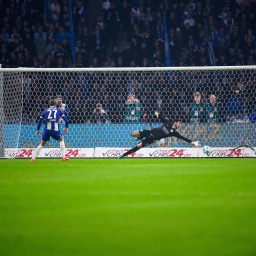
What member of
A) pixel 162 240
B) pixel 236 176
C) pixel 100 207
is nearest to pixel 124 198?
pixel 100 207

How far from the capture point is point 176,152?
18734 mm

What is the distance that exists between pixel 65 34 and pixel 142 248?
20616 millimetres

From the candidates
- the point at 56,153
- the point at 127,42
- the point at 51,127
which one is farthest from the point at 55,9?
the point at 51,127

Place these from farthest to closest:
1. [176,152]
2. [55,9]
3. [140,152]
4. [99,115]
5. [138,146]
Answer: [55,9]
[99,115]
[140,152]
[176,152]
[138,146]

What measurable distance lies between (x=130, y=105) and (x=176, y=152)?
2196 millimetres

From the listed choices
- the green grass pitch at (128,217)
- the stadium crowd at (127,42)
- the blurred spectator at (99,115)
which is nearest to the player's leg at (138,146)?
the blurred spectator at (99,115)

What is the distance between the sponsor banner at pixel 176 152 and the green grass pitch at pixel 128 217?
28.4 feet

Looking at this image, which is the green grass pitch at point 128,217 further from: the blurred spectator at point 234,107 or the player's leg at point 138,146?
the blurred spectator at point 234,107

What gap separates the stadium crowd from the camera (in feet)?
67.6

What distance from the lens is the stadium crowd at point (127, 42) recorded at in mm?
20594

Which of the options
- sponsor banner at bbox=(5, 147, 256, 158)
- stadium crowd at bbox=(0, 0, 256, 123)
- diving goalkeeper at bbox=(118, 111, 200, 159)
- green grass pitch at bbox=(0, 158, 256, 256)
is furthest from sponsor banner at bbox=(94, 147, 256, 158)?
green grass pitch at bbox=(0, 158, 256, 256)

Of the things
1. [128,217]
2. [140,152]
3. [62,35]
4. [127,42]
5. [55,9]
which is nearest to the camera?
[128,217]

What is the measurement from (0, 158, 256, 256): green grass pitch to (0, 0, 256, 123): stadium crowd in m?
11.0

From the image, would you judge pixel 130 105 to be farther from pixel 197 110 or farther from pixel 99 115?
pixel 197 110
